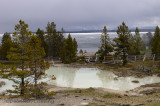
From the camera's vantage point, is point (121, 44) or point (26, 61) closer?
point (26, 61)

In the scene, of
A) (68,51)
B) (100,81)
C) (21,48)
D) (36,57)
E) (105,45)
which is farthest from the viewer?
(68,51)

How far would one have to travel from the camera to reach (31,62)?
54.7 ft

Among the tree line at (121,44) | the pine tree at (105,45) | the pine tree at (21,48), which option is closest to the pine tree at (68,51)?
the tree line at (121,44)

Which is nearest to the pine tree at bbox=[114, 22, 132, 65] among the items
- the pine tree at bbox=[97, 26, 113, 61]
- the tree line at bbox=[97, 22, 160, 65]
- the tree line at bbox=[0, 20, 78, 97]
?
the tree line at bbox=[97, 22, 160, 65]

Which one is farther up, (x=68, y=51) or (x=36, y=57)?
(x=36, y=57)

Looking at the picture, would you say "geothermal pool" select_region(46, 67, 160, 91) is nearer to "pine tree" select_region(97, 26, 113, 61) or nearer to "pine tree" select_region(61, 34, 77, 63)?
"pine tree" select_region(97, 26, 113, 61)

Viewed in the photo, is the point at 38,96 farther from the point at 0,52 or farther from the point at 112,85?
the point at 0,52

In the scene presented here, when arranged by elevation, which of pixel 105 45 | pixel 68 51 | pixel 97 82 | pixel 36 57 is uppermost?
pixel 105 45

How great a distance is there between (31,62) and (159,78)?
21468 mm

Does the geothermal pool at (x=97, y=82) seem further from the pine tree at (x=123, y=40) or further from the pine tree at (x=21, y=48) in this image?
the pine tree at (x=123, y=40)

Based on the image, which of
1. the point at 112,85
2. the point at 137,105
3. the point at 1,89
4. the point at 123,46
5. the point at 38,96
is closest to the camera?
the point at 137,105

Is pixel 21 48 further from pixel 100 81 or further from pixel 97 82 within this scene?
A: pixel 100 81

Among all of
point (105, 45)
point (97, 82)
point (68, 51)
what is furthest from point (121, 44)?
point (68, 51)

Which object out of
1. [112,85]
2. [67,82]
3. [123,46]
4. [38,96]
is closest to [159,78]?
[112,85]
